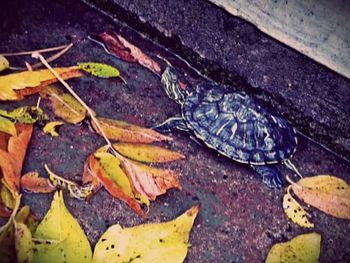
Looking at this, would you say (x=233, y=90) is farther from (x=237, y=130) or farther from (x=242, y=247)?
(x=242, y=247)

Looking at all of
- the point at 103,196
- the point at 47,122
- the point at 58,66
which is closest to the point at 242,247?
the point at 103,196

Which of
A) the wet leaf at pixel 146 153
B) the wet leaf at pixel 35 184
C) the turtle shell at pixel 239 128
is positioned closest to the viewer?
the wet leaf at pixel 35 184

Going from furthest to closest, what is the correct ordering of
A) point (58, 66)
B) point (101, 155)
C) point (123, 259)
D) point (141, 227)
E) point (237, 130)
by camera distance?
1. point (58, 66)
2. point (237, 130)
3. point (101, 155)
4. point (141, 227)
5. point (123, 259)

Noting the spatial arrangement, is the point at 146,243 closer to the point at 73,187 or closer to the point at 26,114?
the point at 73,187

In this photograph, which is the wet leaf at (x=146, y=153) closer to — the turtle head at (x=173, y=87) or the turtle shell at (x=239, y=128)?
the turtle shell at (x=239, y=128)

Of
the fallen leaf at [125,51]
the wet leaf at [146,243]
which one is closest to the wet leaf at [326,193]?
the wet leaf at [146,243]

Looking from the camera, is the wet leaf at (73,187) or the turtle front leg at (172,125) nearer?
the wet leaf at (73,187)

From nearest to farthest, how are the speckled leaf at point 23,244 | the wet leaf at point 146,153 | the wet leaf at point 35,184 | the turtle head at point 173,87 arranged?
the speckled leaf at point 23,244 → the wet leaf at point 35,184 → the wet leaf at point 146,153 → the turtle head at point 173,87
